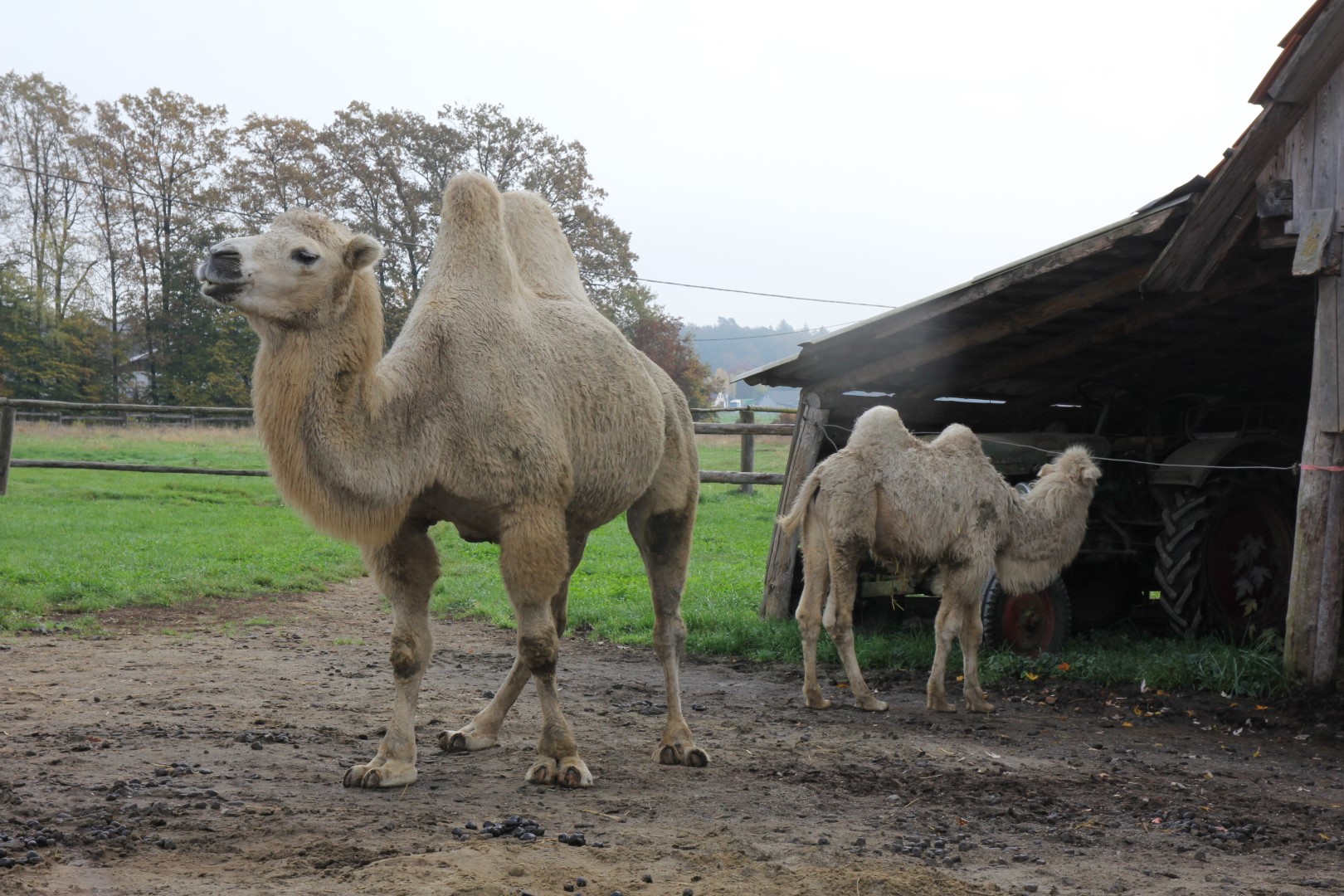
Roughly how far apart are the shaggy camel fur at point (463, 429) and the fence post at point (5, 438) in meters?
14.9

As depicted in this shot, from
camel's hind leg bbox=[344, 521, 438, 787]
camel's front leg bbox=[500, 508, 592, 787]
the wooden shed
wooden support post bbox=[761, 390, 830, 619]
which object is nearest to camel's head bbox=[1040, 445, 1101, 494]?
the wooden shed

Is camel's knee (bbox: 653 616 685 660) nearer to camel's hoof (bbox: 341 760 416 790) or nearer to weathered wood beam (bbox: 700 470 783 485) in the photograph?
camel's hoof (bbox: 341 760 416 790)

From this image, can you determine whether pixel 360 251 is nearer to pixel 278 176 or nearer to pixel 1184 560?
pixel 1184 560

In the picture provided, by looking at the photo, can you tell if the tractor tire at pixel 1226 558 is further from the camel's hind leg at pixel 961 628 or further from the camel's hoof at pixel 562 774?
the camel's hoof at pixel 562 774

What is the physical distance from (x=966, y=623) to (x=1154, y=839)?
10.7ft

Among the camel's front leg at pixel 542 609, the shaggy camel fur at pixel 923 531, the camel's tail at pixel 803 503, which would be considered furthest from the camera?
the camel's tail at pixel 803 503

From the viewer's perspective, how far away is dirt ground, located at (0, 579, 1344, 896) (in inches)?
154

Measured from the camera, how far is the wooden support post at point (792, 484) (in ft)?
34.2

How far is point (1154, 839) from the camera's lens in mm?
4660

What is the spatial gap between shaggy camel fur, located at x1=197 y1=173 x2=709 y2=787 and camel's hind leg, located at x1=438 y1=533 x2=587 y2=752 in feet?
0.04

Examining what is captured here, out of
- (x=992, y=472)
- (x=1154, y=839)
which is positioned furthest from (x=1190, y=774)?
(x=992, y=472)

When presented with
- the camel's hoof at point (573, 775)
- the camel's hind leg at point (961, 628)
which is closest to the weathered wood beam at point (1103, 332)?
the camel's hind leg at point (961, 628)

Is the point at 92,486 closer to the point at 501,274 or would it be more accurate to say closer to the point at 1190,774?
the point at 501,274

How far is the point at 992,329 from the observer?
923 cm
